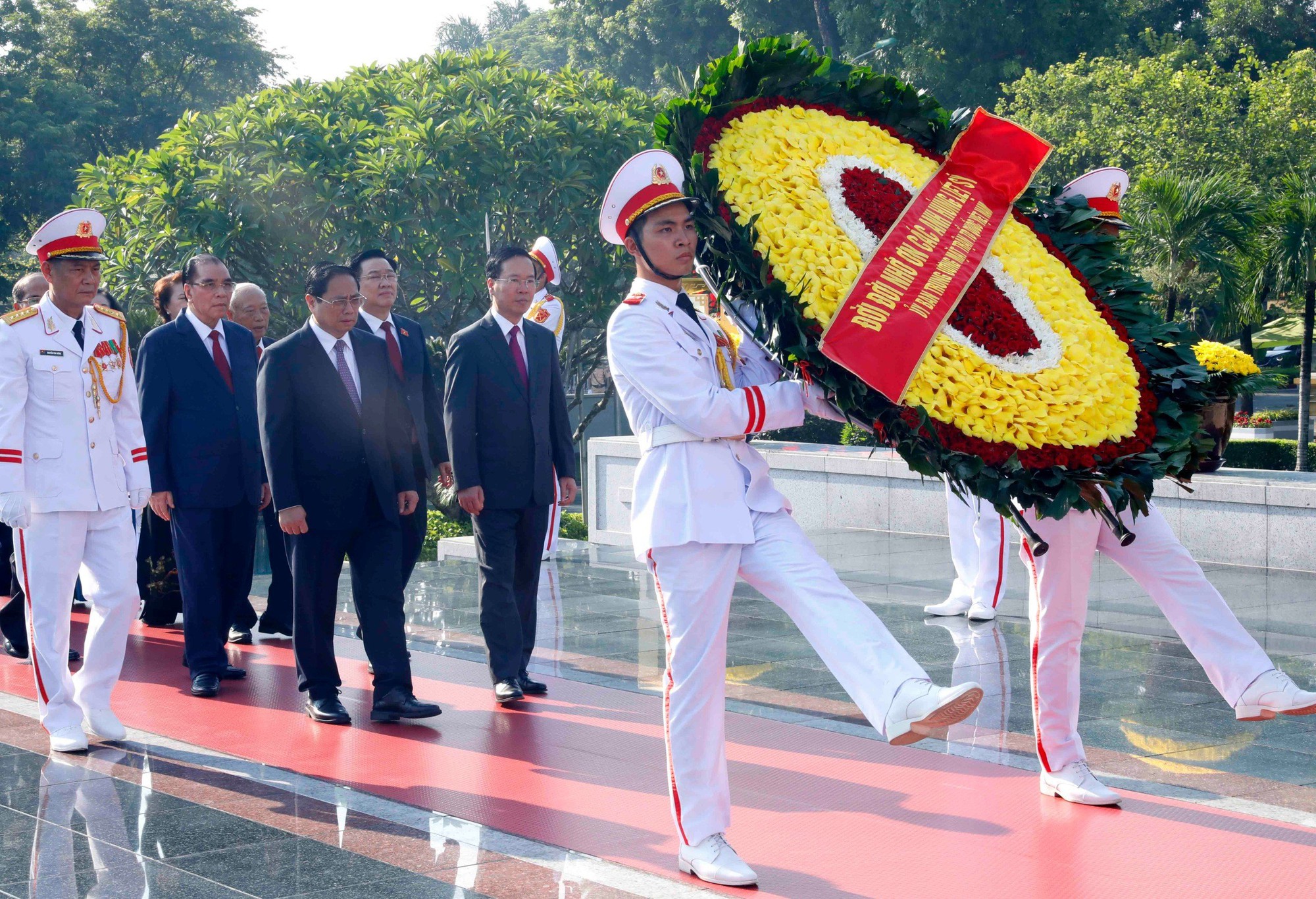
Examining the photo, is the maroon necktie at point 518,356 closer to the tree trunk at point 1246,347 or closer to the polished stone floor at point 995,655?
the polished stone floor at point 995,655

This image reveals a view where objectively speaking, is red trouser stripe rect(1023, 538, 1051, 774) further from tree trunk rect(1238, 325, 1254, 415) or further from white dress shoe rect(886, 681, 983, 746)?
tree trunk rect(1238, 325, 1254, 415)

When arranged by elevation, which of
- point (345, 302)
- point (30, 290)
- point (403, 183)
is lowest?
point (345, 302)

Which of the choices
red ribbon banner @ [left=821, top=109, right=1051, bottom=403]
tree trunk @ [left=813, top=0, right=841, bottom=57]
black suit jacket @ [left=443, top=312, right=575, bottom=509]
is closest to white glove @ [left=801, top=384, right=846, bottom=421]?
red ribbon banner @ [left=821, top=109, right=1051, bottom=403]

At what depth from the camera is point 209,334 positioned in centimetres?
757

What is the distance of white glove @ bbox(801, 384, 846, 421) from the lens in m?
4.10

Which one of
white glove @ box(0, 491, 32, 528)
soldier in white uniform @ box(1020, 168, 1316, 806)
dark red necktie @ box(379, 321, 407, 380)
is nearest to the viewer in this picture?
soldier in white uniform @ box(1020, 168, 1316, 806)

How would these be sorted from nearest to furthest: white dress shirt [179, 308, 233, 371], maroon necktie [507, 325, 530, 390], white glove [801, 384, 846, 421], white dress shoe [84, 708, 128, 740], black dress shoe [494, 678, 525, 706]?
white glove [801, 384, 846, 421]
white dress shoe [84, 708, 128, 740]
black dress shoe [494, 678, 525, 706]
maroon necktie [507, 325, 530, 390]
white dress shirt [179, 308, 233, 371]

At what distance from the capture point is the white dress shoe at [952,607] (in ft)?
29.3

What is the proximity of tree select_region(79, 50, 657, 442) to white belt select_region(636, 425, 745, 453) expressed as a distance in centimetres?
1506

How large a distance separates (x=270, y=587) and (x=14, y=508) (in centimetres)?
303

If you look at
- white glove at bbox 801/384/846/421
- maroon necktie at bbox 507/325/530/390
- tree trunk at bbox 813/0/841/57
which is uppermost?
tree trunk at bbox 813/0/841/57

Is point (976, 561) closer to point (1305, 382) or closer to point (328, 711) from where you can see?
point (328, 711)

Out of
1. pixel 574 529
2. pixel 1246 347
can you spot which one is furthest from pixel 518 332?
pixel 1246 347

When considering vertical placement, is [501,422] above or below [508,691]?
above
